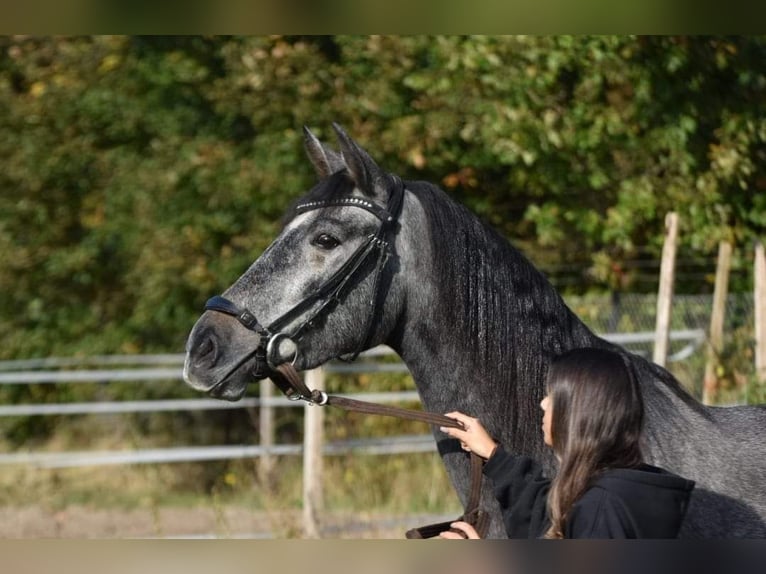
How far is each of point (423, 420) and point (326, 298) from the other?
0.48 meters

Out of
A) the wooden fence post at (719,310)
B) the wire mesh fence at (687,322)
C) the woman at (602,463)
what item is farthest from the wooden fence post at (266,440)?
the woman at (602,463)

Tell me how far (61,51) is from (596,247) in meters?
6.37

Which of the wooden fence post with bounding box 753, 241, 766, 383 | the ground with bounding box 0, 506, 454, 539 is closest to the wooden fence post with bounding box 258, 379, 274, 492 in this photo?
the ground with bounding box 0, 506, 454, 539

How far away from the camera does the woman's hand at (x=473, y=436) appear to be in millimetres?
2781

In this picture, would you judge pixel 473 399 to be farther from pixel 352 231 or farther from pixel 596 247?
pixel 596 247


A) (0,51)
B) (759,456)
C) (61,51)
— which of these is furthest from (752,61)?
(0,51)

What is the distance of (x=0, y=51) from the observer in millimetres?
11195

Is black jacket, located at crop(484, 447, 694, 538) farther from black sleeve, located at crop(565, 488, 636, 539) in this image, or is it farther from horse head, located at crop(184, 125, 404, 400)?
horse head, located at crop(184, 125, 404, 400)

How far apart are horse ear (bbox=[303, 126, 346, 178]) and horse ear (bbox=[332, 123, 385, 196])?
170 millimetres

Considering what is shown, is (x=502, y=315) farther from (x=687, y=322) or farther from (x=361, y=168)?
(x=687, y=322)

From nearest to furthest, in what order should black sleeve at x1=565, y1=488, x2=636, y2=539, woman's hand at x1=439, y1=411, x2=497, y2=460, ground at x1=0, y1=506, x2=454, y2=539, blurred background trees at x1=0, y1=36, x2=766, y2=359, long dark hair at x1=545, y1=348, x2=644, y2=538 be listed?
black sleeve at x1=565, y1=488, x2=636, y2=539
long dark hair at x1=545, y1=348, x2=644, y2=538
woman's hand at x1=439, y1=411, x2=497, y2=460
ground at x1=0, y1=506, x2=454, y2=539
blurred background trees at x1=0, y1=36, x2=766, y2=359

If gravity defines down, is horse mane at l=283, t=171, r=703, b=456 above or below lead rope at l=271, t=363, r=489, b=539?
above

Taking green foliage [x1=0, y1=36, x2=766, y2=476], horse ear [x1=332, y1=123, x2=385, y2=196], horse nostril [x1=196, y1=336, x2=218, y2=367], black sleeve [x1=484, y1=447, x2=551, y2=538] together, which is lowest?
black sleeve [x1=484, y1=447, x2=551, y2=538]

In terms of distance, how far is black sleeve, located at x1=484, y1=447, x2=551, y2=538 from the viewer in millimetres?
2553
